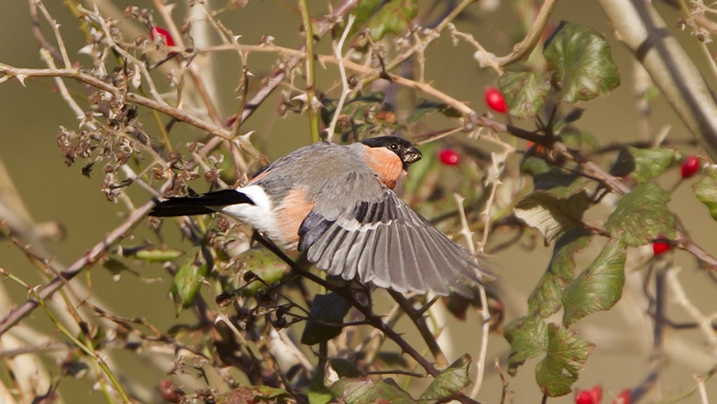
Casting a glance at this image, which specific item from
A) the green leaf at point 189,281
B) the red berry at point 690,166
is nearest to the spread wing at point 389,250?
the green leaf at point 189,281

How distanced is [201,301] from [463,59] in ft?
5.97

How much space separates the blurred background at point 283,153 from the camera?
7.44ft

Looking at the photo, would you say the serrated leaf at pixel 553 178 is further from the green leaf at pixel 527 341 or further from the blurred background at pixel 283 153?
the blurred background at pixel 283 153

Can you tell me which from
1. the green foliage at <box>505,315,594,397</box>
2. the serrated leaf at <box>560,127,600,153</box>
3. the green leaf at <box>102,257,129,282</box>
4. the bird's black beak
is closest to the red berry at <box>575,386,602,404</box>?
the green foliage at <box>505,315,594,397</box>

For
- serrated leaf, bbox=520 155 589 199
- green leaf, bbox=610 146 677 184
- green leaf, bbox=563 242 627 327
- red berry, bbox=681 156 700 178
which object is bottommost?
red berry, bbox=681 156 700 178

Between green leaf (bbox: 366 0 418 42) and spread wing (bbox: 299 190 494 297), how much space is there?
394mm

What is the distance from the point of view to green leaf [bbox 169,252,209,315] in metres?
1.59

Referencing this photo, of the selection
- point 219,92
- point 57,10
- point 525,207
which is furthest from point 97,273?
point 525,207

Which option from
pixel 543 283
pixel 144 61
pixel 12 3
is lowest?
pixel 543 283

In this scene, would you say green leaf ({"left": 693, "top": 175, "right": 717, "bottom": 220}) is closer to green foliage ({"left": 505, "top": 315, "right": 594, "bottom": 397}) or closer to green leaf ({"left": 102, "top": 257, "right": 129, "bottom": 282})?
green foliage ({"left": 505, "top": 315, "right": 594, "bottom": 397})

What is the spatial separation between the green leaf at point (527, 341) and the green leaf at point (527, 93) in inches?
16.5

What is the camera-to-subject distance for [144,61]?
1.60 metres

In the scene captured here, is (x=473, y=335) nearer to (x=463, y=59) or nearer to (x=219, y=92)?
(x=463, y=59)

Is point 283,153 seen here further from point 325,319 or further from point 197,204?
point 325,319
